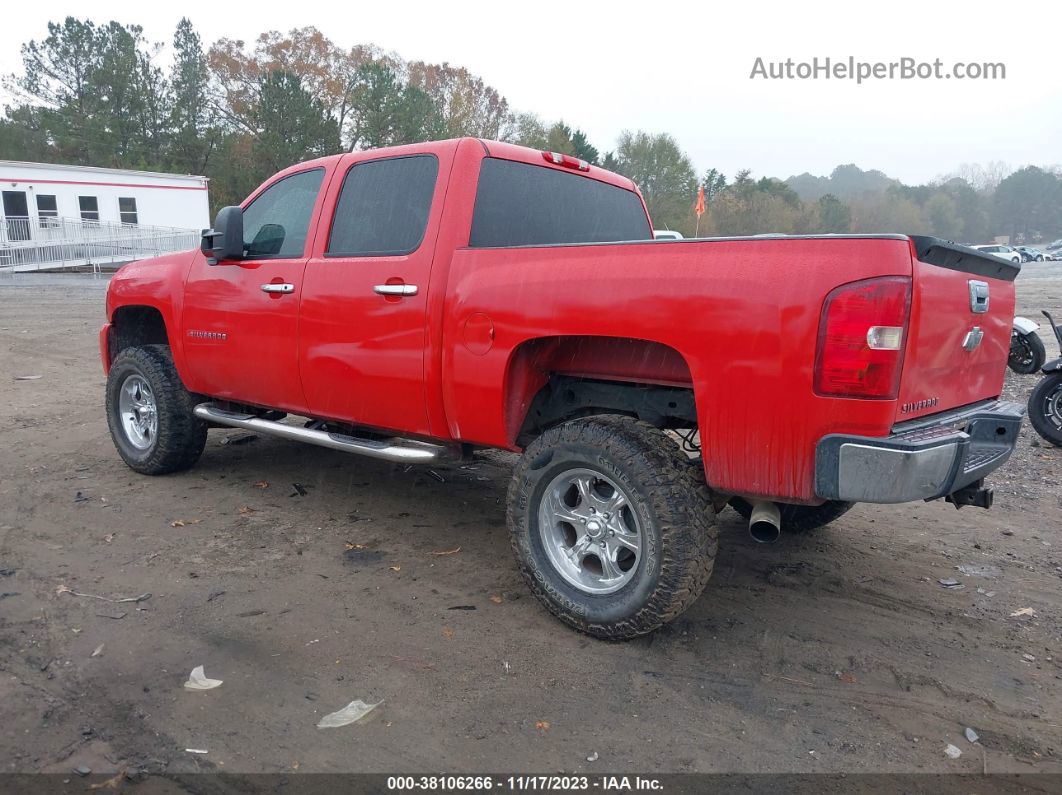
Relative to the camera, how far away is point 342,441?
420 cm

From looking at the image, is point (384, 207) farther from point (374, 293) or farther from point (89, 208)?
point (89, 208)

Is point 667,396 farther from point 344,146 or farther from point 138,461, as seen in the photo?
point 344,146

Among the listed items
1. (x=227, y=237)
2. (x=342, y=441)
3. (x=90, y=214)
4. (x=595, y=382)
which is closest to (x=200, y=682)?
(x=342, y=441)

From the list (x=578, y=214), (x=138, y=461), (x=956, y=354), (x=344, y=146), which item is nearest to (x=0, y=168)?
(x=344, y=146)

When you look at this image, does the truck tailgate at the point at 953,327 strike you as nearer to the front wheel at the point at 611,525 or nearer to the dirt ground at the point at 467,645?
the front wheel at the point at 611,525

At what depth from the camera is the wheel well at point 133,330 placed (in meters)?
5.79

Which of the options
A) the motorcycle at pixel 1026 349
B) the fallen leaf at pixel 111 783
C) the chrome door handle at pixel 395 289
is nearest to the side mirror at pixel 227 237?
the chrome door handle at pixel 395 289

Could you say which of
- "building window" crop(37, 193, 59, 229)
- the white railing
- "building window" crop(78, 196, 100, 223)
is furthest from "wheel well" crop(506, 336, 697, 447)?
"building window" crop(78, 196, 100, 223)

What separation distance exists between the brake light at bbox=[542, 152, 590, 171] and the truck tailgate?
83.6 inches

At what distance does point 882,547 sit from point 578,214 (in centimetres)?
250

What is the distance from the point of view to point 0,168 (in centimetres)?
2800

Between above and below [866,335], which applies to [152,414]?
below

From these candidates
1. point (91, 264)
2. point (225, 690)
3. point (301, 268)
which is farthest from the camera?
point (91, 264)

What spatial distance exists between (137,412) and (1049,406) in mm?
7107
